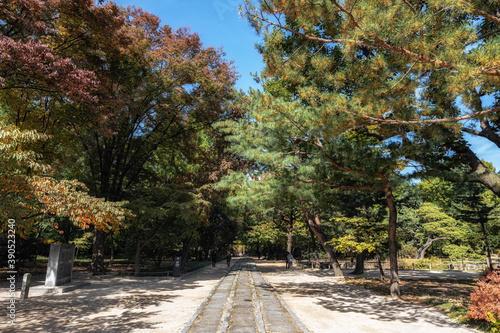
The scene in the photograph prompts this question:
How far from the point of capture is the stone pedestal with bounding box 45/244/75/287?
10.6 m

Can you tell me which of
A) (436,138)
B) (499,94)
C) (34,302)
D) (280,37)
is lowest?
(34,302)

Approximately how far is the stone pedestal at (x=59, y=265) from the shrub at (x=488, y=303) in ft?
44.5

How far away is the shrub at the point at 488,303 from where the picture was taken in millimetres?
5602

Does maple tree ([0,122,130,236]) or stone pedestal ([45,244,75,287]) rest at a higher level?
maple tree ([0,122,130,236])

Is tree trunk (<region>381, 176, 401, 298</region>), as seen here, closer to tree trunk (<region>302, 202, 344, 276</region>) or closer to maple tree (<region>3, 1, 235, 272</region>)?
tree trunk (<region>302, 202, 344, 276</region>)

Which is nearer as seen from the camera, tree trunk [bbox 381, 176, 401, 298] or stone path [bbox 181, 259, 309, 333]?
stone path [bbox 181, 259, 309, 333]

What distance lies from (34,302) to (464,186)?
83.4 ft

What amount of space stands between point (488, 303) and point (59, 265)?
14.0m

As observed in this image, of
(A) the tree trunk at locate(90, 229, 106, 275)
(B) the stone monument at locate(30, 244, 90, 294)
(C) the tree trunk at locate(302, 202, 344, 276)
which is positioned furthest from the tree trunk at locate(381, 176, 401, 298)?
(A) the tree trunk at locate(90, 229, 106, 275)

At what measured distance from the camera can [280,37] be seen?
7031 mm

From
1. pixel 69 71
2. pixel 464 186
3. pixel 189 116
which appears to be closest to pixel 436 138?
pixel 69 71

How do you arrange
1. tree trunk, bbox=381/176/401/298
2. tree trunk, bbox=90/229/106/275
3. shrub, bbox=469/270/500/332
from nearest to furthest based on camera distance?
shrub, bbox=469/270/500/332, tree trunk, bbox=381/176/401/298, tree trunk, bbox=90/229/106/275

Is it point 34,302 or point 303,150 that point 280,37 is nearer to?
point 303,150

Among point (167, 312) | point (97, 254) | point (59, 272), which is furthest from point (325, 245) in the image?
point (97, 254)
